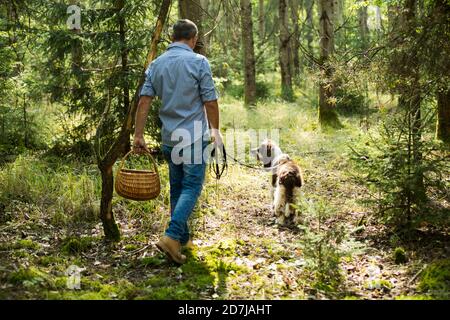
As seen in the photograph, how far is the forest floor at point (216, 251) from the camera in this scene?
4.46 metres

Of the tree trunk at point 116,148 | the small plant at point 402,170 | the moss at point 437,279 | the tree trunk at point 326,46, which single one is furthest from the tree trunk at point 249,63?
the moss at point 437,279

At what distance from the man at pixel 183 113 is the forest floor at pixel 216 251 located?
0.57 m

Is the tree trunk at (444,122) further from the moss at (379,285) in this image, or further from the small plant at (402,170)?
the moss at (379,285)

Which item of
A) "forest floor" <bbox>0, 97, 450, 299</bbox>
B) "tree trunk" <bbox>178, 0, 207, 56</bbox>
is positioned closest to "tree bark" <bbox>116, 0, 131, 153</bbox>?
"tree trunk" <bbox>178, 0, 207, 56</bbox>

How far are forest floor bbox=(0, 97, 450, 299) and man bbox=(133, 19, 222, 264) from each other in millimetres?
570

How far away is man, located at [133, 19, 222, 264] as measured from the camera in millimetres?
4926

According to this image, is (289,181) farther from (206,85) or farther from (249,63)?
(249,63)

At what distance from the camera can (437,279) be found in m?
4.49

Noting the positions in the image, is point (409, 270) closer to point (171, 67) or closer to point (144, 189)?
point (144, 189)

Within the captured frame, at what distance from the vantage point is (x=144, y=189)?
16.8 feet

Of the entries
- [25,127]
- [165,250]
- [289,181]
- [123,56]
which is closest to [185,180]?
[165,250]

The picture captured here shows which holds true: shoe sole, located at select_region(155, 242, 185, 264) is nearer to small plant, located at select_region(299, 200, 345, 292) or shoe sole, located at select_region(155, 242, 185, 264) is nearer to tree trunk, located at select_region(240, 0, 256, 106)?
small plant, located at select_region(299, 200, 345, 292)

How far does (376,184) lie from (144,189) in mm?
2811

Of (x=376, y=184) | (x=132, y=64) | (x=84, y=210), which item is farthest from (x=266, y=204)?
(x=132, y=64)
